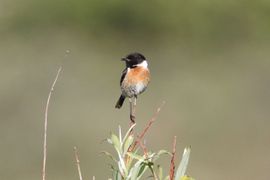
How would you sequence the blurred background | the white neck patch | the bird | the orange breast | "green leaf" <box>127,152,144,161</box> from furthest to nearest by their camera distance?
1. the blurred background
2. the white neck patch
3. the orange breast
4. the bird
5. "green leaf" <box>127,152,144,161</box>

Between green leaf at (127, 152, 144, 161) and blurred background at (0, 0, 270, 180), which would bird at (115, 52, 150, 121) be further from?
blurred background at (0, 0, 270, 180)

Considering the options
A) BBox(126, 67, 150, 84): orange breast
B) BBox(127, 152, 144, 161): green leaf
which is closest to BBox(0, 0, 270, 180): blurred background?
BBox(126, 67, 150, 84): orange breast

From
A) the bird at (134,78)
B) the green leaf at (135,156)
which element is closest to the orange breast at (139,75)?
the bird at (134,78)

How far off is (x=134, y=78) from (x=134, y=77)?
0.17ft

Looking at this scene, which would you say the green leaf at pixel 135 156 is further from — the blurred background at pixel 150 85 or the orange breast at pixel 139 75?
the blurred background at pixel 150 85

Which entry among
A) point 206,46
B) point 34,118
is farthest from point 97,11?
point 34,118

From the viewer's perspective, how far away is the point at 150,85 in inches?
515

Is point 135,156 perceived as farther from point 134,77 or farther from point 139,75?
point 139,75

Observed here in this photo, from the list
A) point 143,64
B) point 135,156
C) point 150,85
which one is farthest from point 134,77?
point 150,85

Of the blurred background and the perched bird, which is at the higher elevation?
the blurred background

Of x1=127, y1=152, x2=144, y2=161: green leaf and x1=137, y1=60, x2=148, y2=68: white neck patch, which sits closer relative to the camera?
x1=127, y1=152, x2=144, y2=161: green leaf

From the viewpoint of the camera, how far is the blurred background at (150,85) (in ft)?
39.2

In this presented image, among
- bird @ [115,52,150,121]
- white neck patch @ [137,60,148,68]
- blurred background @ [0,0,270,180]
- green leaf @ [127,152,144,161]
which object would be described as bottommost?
green leaf @ [127,152,144,161]

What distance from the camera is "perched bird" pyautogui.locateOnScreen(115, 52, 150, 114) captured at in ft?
18.6
